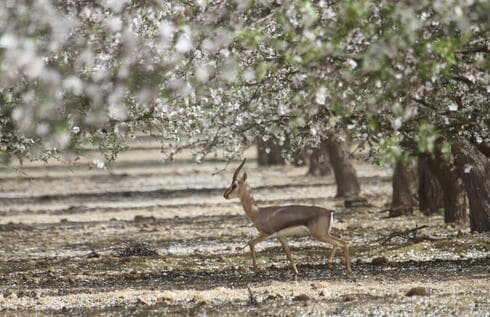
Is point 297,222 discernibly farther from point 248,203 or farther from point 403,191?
point 403,191

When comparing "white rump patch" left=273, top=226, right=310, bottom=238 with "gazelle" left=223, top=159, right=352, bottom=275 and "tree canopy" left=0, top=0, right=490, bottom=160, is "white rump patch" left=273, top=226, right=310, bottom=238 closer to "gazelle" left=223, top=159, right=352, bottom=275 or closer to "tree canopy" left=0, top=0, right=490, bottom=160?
"gazelle" left=223, top=159, right=352, bottom=275

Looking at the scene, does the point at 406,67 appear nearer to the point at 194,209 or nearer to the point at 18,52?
the point at 18,52

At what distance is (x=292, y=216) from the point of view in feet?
57.0

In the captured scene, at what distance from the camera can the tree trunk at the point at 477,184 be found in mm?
21562

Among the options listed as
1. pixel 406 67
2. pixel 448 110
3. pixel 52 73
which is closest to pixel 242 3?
pixel 406 67

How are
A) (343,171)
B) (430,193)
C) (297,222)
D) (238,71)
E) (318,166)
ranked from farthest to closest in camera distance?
(318,166) < (343,171) < (430,193) < (238,71) < (297,222)

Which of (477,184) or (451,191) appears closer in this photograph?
(477,184)

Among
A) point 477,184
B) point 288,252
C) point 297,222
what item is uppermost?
point 477,184

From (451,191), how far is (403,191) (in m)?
4.34

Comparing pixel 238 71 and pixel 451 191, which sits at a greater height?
pixel 238 71

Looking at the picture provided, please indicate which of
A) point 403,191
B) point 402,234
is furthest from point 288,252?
point 403,191

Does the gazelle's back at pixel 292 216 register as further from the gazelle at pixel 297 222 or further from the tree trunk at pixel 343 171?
the tree trunk at pixel 343 171

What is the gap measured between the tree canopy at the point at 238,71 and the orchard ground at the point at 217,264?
1.58m

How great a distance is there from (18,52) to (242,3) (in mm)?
3461
